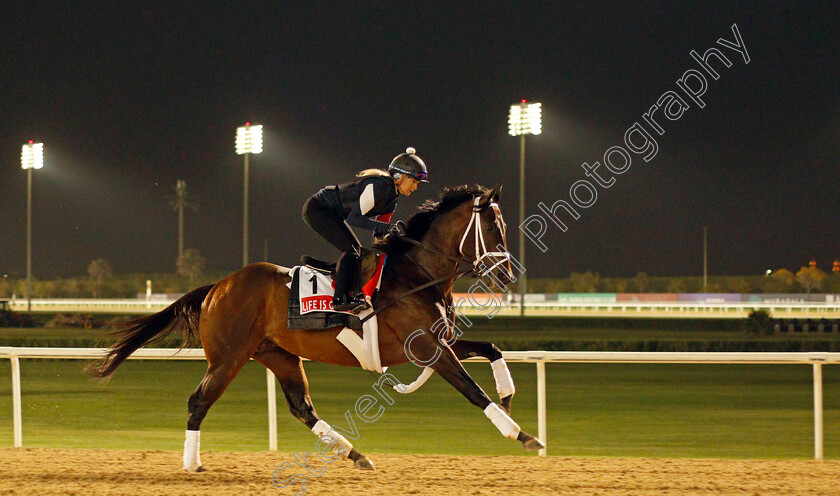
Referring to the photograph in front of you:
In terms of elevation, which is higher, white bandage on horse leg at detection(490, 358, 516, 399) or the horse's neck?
the horse's neck

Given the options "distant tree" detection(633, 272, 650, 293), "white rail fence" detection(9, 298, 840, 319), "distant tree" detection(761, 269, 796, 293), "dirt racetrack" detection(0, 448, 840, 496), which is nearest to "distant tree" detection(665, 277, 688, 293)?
"distant tree" detection(633, 272, 650, 293)

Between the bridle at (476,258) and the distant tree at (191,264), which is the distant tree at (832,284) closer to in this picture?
the distant tree at (191,264)

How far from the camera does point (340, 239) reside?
15.1 feet

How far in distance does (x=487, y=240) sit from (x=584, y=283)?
44.3 meters

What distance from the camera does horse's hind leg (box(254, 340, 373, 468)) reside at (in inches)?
186

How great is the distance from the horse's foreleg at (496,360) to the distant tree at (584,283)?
140 ft

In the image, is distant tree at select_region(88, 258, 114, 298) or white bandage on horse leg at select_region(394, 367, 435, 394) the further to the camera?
distant tree at select_region(88, 258, 114, 298)

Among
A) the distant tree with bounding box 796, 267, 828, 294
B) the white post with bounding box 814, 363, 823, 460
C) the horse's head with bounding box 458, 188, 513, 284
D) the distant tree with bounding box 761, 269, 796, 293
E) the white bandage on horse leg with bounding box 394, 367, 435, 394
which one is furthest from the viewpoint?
the distant tree with bounding box 761, 269, 796, 293

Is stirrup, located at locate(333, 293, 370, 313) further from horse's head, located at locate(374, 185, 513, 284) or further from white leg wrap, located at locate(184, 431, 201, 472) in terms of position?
white leg wrap, located at locate(184, 431, 201, 472)

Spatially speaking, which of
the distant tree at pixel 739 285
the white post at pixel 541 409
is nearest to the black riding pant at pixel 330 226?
Result: the white post at pixel 541 409

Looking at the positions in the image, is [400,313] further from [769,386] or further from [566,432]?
[769,386]

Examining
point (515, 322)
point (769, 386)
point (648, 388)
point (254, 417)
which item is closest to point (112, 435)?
point (254, 417)

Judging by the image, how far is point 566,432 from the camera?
6.79m

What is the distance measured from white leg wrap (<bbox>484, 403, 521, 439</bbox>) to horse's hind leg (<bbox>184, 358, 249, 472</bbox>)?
1.42 meters
